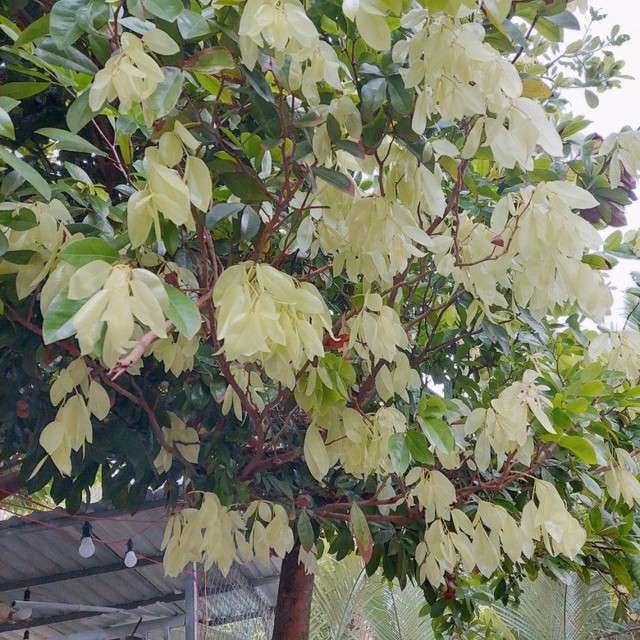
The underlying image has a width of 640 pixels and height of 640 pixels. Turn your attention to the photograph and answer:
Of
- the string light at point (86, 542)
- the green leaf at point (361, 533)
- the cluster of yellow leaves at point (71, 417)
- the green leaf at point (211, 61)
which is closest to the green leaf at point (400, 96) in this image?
the green leaf at point (211, 61)

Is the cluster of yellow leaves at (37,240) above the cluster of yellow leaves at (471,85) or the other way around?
the other way around

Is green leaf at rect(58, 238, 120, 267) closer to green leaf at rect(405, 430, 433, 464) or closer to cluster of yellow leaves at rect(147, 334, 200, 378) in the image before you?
cluster of yellow leaves at rect(147, 334, 200, 378)

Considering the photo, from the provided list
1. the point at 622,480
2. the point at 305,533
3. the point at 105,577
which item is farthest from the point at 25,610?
the point at 622,480

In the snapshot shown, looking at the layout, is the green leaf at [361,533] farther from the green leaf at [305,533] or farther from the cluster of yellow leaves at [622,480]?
the cluster of yellow leaves at [622,480]

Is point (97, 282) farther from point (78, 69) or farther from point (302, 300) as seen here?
point (78, 69)

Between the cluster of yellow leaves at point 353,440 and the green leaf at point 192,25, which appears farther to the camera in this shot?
the cluster of yellow leaves at point 353,440

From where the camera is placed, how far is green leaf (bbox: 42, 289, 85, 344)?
750 millimetres

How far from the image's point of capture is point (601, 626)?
3.17m

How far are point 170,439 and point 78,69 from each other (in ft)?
2.77

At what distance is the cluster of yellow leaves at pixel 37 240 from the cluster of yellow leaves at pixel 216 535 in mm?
586

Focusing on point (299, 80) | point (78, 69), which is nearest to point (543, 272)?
point (299, 80)

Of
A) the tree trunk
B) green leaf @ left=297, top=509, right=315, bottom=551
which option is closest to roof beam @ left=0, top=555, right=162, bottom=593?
the tree trunk

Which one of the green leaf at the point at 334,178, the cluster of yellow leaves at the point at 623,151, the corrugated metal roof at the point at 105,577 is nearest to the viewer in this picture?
the green leaf at the point at 334,178

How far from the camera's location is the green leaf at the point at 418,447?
3.99 ft
